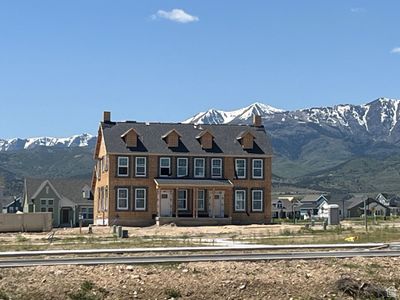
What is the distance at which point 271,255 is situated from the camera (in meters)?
32.0

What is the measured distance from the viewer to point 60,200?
322 feet

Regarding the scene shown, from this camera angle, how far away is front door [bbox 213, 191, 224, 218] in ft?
239

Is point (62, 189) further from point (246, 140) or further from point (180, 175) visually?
point (246, 140)

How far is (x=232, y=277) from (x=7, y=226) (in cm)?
3885

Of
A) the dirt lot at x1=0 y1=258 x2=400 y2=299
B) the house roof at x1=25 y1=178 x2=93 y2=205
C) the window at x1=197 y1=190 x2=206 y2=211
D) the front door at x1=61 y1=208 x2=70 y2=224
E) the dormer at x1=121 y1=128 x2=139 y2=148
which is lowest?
the dirt lot at x1=0 y1=258 x2=400 y2=299

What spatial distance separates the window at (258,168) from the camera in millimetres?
75250

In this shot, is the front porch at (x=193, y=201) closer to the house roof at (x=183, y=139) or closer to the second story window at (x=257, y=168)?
the house roof at (x=183, y=139)

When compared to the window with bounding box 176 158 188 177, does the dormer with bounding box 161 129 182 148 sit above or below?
above

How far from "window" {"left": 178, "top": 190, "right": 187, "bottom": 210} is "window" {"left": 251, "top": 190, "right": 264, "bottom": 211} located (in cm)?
656

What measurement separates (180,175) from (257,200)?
7370 millimetres

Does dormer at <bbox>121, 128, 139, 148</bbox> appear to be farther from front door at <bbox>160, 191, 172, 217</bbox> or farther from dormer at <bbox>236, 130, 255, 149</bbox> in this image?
dormer at <bbox>236, 130, 255, 149</bbox>

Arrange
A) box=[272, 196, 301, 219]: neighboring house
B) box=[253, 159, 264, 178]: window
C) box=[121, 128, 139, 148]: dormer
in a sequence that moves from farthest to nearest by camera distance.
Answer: box=[272, 196, 301, 219]: neighboring house, box=[253, 159, 264, 178]: window, box=[121, 128, 139, 148]: dormer

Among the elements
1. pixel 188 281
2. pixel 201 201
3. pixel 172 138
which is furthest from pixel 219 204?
pixel 188 281

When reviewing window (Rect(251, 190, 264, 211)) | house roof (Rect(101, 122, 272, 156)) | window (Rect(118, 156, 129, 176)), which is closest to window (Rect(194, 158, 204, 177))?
house roof (Rect(101, 122, 272, 156))
